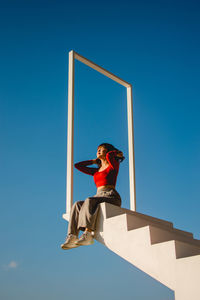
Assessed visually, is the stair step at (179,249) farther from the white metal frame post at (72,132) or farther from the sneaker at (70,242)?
the white metal frame post at (72,132)

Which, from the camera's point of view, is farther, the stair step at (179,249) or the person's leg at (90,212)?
the person's leg at (90,212)

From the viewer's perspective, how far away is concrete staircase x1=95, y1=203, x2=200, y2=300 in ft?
10.2

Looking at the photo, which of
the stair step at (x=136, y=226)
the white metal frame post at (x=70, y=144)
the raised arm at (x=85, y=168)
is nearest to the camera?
the stair step at (x=136, y=226)

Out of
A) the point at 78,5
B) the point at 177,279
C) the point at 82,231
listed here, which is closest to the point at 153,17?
the point at 78,5

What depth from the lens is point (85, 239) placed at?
13.7 ft

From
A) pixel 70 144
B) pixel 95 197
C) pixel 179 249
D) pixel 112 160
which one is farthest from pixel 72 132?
pixel 179 249

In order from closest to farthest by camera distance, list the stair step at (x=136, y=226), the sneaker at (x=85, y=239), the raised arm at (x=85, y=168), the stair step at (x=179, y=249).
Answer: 1. the stair step at (x=179, y=249)
2. the stair step at (x=136, y=226)
3. the sneaker at (x=85, y=239)
4. the raised arm at (x=85, y=168)

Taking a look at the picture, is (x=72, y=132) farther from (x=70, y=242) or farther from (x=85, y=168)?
(x=70, y=242)

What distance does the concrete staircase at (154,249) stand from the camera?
3117 mm

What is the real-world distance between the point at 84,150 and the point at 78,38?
4.81 meters

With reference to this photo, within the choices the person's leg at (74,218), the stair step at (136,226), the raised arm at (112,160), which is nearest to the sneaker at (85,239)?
the person's leg at (74,218)

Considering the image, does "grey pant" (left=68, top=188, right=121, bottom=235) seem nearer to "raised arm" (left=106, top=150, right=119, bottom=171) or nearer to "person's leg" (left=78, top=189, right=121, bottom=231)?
"person's leg" (left=78, top=189, right=121, bottom=231)

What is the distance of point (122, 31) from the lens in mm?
9148

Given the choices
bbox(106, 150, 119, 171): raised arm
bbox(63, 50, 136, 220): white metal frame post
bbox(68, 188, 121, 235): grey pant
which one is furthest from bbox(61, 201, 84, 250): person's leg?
bbox(106, 150, 119, 171): raised arm
